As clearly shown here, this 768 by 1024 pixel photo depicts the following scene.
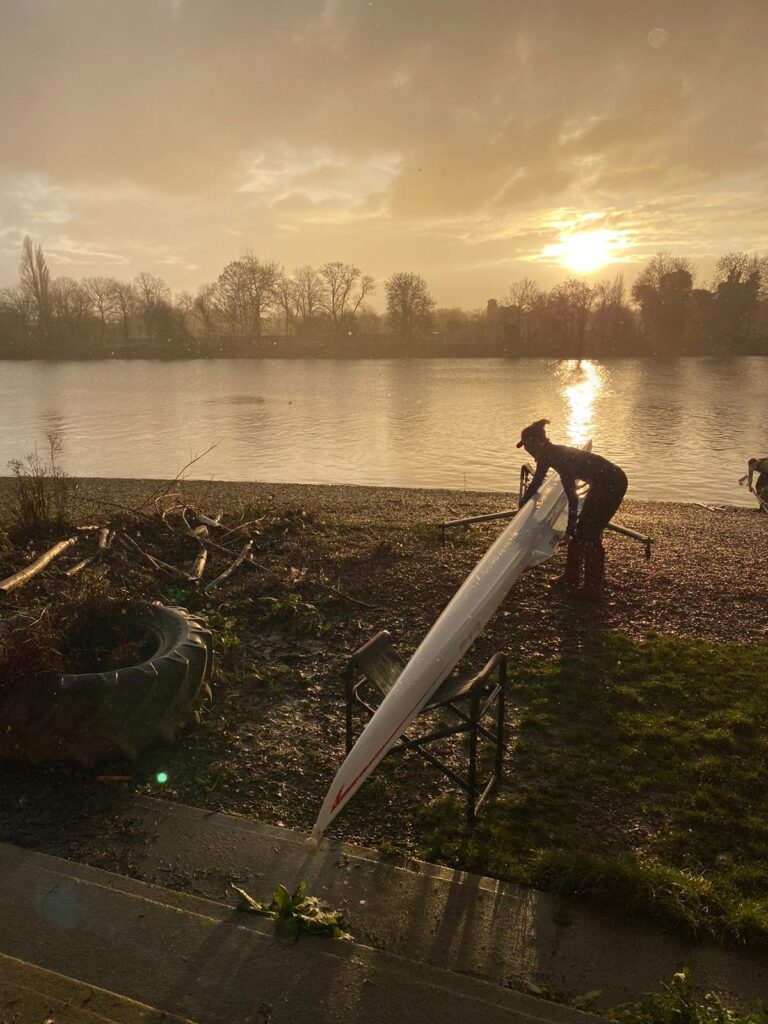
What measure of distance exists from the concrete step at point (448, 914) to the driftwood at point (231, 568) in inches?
169

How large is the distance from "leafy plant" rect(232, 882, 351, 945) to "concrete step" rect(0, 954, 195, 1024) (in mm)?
661

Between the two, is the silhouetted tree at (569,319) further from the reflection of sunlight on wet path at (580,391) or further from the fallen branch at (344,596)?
the fallen branch at (344,596)

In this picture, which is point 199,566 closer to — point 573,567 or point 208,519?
point 208,519

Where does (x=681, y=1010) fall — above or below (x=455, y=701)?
below

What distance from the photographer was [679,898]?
3264 mm

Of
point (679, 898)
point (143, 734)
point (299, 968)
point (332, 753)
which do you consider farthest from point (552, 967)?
point (143, 734)

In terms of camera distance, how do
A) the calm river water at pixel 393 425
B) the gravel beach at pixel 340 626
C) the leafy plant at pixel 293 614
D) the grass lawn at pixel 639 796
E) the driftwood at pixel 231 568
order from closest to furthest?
the grass lawn at pixel 639 796 → the gravel beach at pixel 340 626 → the leafy plant at pixel 293 614 → the driftwood at pixel 231 568 → the calm river water at pixel 393 425

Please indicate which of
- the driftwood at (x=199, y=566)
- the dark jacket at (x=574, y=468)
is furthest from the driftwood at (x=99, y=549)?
the dark jacket at (x=574, y=468)

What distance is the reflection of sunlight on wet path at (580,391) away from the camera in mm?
31705

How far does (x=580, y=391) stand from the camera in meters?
50.0

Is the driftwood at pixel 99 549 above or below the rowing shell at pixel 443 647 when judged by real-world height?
below

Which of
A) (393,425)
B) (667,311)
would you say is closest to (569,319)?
(667,311)

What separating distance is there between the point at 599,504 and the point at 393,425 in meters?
24.9

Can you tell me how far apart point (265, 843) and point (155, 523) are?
6.96m
